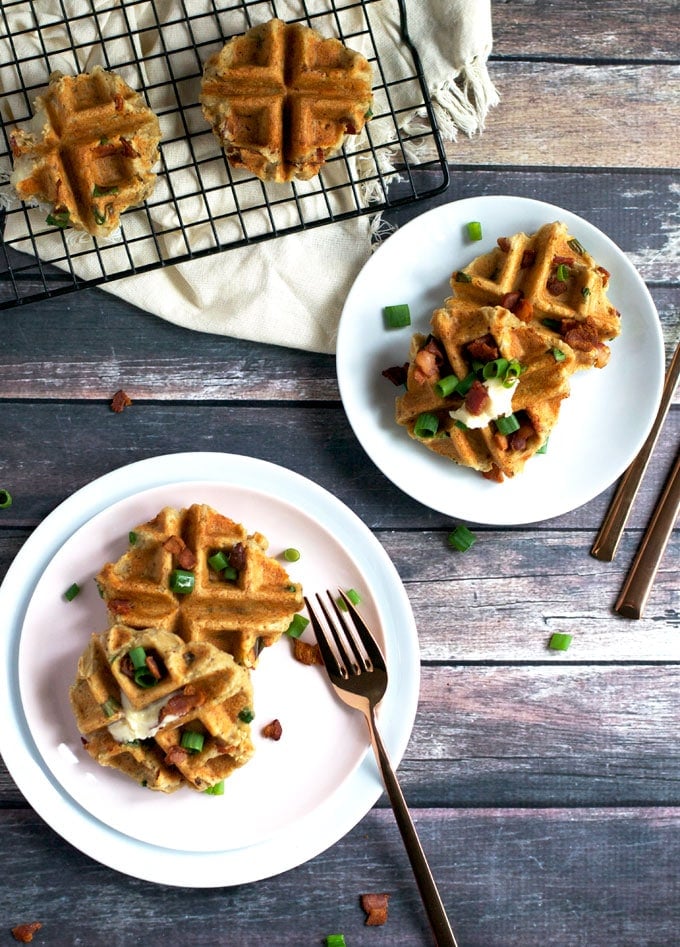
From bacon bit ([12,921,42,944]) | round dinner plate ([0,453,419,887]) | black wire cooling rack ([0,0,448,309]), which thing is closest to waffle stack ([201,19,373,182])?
black wire cooling rack ([0,0,448,309])

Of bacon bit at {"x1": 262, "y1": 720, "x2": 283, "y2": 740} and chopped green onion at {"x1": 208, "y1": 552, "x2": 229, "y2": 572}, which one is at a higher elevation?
chopped green onion at {"x1": 208, "y1": 552, "x2": 229, "y2": 572}

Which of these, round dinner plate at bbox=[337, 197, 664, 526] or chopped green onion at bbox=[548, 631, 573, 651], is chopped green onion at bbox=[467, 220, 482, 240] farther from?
chopped green onion at bbox=[548, 631, 573, 651]

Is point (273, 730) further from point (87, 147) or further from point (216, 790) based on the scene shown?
point (87, 147)

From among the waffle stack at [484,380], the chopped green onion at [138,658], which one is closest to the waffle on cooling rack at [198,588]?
the chopped green onion at [138,658]

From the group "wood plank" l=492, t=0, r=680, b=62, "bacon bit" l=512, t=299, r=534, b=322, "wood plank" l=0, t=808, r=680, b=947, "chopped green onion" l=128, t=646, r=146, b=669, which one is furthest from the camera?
"wood plank" l=492, t=0, r=680, b=62

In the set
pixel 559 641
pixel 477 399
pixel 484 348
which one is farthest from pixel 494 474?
pixel 559 641

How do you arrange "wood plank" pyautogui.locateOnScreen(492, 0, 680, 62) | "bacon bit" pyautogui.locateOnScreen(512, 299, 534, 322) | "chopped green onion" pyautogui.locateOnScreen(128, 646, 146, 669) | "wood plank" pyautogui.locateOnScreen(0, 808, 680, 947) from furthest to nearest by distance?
"wood plank" pyautogui.locateOnScreen(492, 0, 680, 62)
"wood plank" pyautogui.locateOnScreen(0, 808, 680, 947)
"bacon bit" pyautogui.locateOnScreen(512, 299, 534, 322)
"chopped green onion" pyautogui.locateOnScreen(128, 646, 146, 669)
